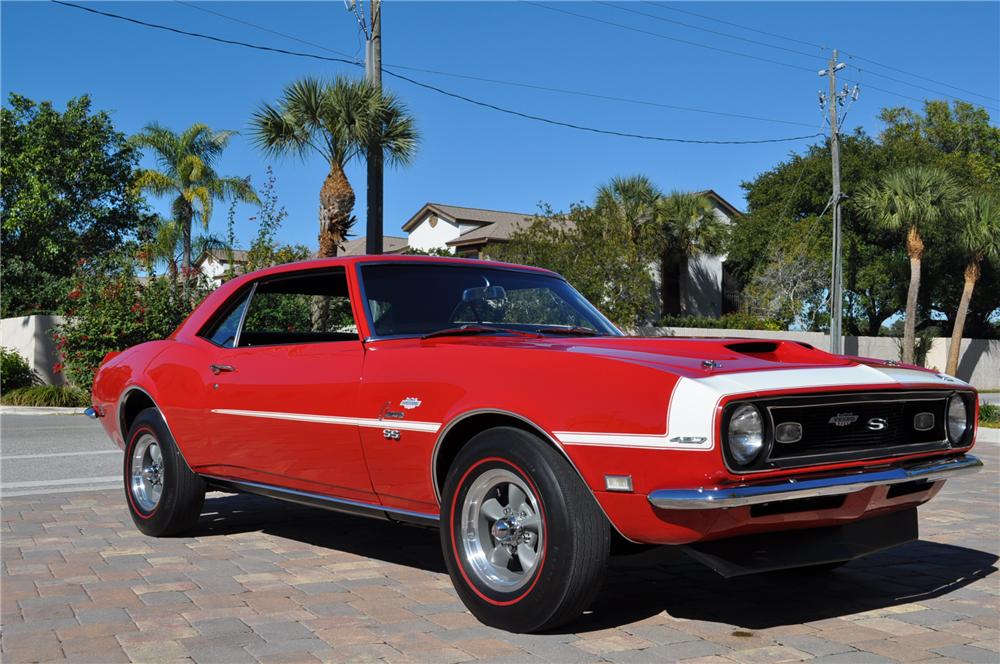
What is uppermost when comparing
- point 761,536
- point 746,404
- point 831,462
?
point 746,404

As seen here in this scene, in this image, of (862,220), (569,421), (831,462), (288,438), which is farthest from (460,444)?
(862,220)

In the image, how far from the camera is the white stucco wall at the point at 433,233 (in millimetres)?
50156

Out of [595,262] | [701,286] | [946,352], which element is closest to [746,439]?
[595,262]

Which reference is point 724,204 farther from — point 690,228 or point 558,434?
point 558,434

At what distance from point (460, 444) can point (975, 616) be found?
2.42 m

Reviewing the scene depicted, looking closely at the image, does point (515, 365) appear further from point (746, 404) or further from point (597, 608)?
point (597, 608)

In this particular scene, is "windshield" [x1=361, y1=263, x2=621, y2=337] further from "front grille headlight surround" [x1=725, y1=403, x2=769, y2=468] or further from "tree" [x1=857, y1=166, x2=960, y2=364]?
"tree" [x1=857, y1=166, x2=960, y2=364]

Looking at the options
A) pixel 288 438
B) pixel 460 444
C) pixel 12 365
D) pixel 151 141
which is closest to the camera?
pixel 460 444

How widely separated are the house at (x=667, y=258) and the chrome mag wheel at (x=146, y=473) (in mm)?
38104

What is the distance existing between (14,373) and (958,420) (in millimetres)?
22804

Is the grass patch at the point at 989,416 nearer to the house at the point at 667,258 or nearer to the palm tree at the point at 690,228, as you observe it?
the palm tree at the point at 690,228

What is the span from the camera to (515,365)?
156 inches

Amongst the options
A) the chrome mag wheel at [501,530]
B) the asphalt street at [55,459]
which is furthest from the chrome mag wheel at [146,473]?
the chrome mag wheel at [501,530]

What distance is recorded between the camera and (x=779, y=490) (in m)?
3.46
